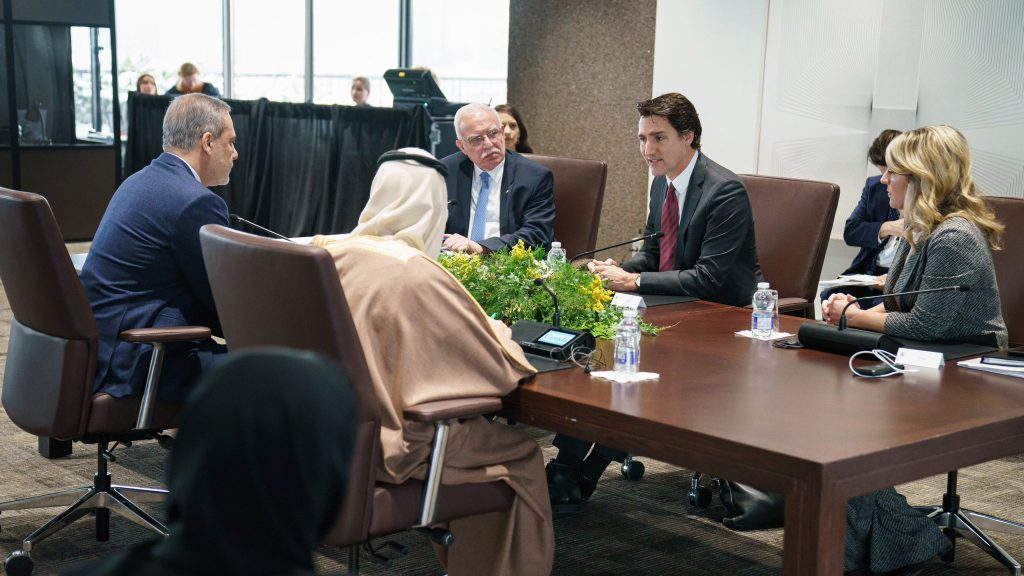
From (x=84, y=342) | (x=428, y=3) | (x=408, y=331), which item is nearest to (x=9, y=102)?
(x=428, y=3)

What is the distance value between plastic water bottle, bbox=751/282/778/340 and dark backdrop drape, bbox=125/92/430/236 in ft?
13.4

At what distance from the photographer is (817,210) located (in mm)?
4273

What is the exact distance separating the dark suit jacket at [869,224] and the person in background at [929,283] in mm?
1854

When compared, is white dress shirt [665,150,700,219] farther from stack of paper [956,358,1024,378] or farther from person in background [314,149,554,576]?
person in background [314,149,554,576]

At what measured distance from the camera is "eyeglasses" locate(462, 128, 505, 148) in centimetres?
469

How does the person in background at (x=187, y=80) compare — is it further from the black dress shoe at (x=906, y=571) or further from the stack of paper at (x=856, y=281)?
the black dress shoe at (x=906, y=571)

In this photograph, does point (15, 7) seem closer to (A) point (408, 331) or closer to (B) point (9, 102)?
(B) point (9, 102)

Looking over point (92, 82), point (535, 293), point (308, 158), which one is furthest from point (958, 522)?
point (92, 82)

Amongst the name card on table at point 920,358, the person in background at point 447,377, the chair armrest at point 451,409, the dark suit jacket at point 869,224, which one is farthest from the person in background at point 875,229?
the chair armrest at point 451,409

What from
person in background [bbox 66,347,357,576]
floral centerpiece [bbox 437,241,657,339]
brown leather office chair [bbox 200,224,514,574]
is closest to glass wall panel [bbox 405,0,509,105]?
floral centerpiece [bbox 437,241,657,339]

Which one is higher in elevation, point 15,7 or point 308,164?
point 15,7

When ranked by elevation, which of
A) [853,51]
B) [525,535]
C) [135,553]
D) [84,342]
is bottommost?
[525,535]

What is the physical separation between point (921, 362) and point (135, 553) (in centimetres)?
220

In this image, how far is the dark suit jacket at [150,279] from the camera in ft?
10.2
